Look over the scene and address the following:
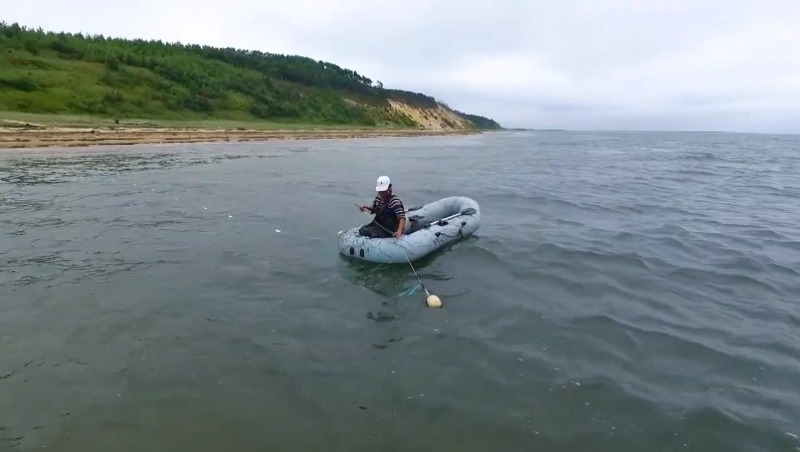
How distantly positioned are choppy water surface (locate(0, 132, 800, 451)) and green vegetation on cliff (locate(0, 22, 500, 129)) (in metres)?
29.8

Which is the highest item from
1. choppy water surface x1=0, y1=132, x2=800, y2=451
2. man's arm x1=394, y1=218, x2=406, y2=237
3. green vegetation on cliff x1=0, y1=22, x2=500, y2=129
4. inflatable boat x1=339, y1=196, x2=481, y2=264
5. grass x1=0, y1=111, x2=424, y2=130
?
green vegetation on cliff x1=0, y1=22, x2=500, y2=129

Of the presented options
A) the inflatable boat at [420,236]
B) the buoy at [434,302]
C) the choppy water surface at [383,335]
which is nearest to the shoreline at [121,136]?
the choppy water surface at [383,335]

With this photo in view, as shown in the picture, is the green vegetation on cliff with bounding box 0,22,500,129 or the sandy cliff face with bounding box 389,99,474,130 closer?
the green vegetation on cliff with bounding box 0,22,500,129

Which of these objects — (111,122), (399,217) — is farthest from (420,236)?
(111,122)

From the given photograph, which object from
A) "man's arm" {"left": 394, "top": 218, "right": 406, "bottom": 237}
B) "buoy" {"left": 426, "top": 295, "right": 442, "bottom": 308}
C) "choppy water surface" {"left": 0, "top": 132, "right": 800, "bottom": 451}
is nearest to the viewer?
"choppy water surface" {"left": 0, "top": 132, "right": 800, "bottom": 451}

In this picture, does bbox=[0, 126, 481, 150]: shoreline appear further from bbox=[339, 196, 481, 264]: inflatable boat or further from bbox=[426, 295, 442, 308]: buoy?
bbox=[426, 295, 442, 308]: buoy

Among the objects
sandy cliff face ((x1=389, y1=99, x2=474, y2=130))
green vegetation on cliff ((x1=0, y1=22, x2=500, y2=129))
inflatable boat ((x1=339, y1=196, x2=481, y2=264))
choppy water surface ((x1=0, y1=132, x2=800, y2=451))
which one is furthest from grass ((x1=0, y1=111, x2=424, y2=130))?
sandy cliff face ((x1=389, y1=99, x2=474, y2=130))

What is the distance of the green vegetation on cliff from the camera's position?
3906 cm

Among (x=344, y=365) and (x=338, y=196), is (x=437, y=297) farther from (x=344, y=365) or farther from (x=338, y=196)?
(x=338, y=196)

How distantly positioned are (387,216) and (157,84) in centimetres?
4742

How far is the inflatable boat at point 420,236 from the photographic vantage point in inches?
404

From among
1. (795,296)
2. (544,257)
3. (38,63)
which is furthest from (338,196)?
(38,63)

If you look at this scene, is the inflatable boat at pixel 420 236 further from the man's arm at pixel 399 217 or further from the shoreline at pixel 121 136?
the shoreline at pixel 121 136

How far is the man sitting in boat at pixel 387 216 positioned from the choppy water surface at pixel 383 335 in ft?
2.86
